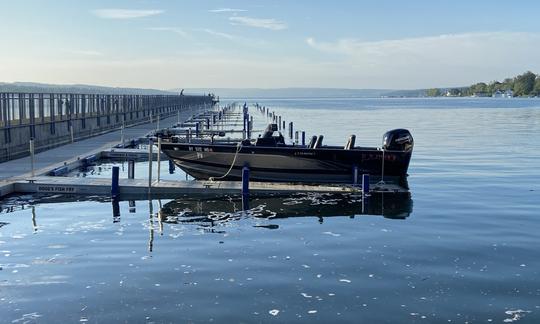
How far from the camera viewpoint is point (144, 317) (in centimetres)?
898

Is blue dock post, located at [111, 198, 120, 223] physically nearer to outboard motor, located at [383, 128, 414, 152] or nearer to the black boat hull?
the black boat hull

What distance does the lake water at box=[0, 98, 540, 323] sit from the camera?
940 cm

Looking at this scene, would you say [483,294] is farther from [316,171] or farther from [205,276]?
[316,171]

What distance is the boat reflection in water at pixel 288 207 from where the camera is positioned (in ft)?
55.5

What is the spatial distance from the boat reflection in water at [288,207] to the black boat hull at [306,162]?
Answer: 1.92 m

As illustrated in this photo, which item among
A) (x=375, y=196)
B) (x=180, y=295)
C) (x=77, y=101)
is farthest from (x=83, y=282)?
(x=77, y=101)

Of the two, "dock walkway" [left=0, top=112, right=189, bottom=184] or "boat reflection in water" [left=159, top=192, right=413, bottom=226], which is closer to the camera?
"boat reflection in water" [left=159, top=192, right=413, bottom=226]

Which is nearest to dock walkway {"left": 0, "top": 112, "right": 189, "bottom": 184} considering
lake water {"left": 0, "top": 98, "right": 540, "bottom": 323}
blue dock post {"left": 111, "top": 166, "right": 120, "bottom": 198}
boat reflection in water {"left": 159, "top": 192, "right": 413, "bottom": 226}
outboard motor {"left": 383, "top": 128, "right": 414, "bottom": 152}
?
blue dock post {"left": 111, "top": 166, "right": 120, "bottom": 198}

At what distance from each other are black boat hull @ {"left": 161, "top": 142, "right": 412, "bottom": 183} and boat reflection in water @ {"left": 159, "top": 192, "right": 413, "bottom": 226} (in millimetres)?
1922

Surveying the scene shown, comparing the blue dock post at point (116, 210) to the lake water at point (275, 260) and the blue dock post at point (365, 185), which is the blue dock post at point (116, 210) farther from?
the blue dock post at point (365, 185)

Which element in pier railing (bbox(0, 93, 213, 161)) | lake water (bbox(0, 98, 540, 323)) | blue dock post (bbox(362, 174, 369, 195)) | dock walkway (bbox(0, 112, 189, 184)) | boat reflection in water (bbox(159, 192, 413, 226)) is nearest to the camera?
lake water (bbox(0, 98, 540, 323))

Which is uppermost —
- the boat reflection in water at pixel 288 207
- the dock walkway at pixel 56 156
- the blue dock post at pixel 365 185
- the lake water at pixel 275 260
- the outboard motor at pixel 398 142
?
the outboard motor at pixel 398 142

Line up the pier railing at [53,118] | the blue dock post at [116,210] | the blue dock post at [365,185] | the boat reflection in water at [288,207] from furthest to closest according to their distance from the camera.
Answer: the pier railing at [53,118] < the blue dock post at [365,185] < the boat reflection in water at [288,207] < the blue dock post at [116,210]

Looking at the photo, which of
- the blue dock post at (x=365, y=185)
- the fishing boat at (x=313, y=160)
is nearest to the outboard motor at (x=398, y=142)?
the fishing boat at (x=313, y=160)
